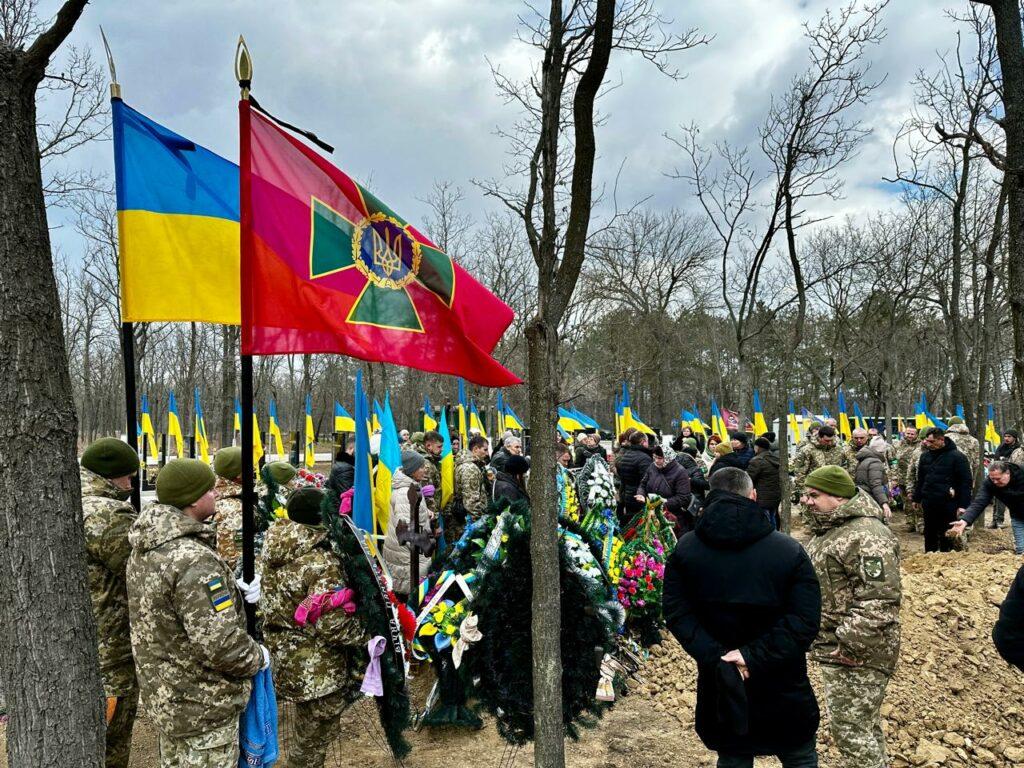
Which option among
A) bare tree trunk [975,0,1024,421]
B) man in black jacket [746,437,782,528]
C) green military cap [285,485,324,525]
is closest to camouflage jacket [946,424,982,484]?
man in black jacket [746,437,782,528]

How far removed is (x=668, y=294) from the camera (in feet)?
110

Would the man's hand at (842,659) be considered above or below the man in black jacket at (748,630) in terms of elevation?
below

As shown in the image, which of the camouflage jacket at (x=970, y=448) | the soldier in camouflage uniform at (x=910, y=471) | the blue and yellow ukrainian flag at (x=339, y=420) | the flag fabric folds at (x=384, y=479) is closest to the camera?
the flag fabric folds at (x=384, y=479)

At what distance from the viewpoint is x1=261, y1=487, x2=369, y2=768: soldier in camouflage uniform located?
12.6 feet

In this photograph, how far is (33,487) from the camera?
268 cm

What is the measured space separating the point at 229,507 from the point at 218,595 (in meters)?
2.93

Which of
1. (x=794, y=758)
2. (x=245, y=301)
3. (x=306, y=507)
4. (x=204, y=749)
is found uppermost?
(x=245, y=301)

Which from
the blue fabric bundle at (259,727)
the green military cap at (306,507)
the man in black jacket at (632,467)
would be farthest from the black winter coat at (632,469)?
the blue fabric bundle at (259,727)

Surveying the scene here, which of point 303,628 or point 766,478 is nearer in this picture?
point 303,628

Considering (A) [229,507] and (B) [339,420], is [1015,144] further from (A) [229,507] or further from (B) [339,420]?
(B) [339,420]

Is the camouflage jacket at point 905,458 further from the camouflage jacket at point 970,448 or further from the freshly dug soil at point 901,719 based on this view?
the freshly dug soil at point 901,719

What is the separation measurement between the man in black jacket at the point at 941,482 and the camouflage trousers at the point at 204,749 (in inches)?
346

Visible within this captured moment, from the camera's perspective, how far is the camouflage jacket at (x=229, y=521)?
5.83m

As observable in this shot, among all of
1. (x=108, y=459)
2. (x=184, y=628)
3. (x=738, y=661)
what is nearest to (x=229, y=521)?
(x=108, y=459)
